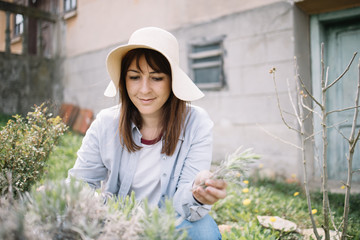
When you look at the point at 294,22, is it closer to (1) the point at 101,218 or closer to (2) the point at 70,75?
(1) the point at 101,218

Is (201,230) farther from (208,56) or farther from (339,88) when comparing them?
(208,56)

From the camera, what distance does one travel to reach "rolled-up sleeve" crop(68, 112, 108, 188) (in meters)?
1.64

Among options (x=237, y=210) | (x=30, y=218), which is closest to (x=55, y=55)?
(x=237, y=210)

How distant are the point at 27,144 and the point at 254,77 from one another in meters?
3.28

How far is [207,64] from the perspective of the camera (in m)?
4.52

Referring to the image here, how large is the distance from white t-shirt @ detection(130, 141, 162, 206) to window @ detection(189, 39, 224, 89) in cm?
283

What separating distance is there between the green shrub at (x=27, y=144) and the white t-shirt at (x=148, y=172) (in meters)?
0.52

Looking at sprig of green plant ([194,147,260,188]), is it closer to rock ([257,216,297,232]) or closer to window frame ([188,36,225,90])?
rock ([257,216,297,232])

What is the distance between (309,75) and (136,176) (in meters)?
3.02

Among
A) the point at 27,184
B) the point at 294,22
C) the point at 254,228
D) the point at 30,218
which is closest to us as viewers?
the point at 30,218

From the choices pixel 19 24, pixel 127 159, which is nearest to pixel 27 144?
pixel 127 159

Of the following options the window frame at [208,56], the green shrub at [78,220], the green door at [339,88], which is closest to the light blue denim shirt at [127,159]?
the green shrub at [78,220]

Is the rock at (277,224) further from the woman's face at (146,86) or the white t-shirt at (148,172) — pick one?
the woman's face at (146,86)

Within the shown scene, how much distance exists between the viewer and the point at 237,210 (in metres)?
2.68
